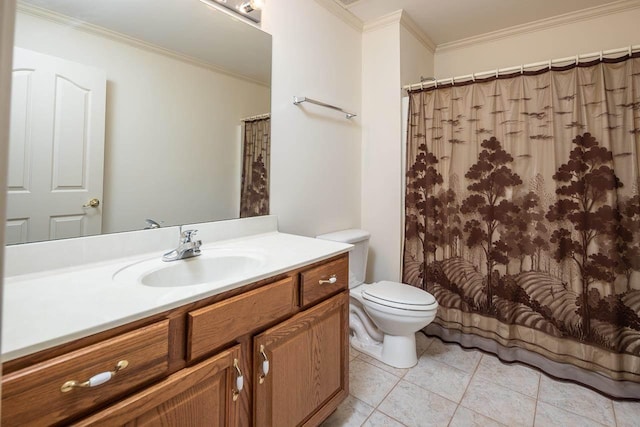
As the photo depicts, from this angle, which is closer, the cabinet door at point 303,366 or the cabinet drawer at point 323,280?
the cabinet door at point 303,366

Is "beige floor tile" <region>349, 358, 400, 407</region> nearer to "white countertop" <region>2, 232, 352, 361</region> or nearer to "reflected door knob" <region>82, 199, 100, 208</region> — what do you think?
"white countertop" <region>2, 232, 352, 361</region>

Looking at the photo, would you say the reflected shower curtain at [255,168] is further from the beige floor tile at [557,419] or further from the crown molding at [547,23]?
the crown molding at [547,23]

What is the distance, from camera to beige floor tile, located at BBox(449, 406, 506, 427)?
134 centimetres

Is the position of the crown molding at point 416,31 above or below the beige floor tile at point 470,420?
above

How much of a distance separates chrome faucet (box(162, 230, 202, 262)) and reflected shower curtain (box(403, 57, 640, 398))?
1.52 meters

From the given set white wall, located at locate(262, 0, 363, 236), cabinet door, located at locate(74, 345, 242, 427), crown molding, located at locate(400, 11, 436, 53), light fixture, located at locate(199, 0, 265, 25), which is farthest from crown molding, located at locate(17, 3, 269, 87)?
crown molding, located at locate(400, 11, 436, 53)

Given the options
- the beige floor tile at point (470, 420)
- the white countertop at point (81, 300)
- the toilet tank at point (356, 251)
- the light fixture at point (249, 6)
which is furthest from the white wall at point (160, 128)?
the beige floor tile at point (470, 420)

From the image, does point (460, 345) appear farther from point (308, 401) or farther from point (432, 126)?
point (432, 126)

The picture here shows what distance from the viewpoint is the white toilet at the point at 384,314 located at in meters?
1.63

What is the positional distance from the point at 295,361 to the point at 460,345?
1427mm

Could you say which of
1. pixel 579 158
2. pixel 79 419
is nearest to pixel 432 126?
pixel 579 158

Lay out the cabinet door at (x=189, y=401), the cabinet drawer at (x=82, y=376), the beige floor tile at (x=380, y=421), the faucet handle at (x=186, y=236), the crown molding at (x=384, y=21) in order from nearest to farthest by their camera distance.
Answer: the cabinet drawer at (x=82, y=376) < the cabinet door at (x=189, y=401) < the faucet handle at (x=186, y=236) < the beige floor tile at (x=380, y=421) < the crown molding at (x=384, y=21)

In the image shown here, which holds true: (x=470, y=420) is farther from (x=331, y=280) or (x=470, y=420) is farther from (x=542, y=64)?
(x=542, y=64)

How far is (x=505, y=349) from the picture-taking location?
184 cm
